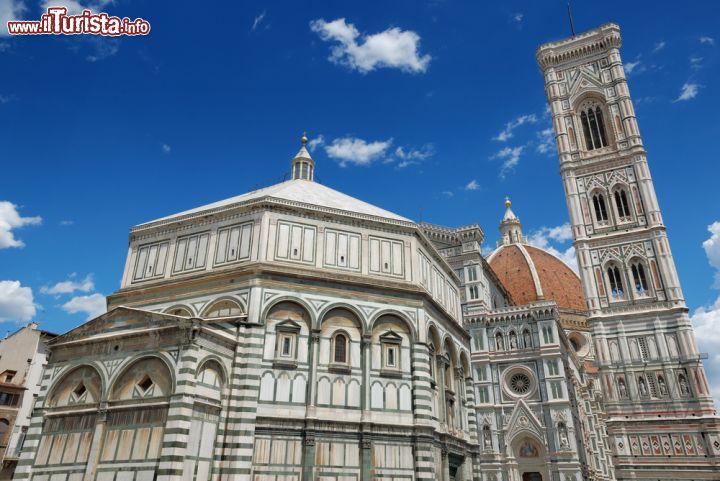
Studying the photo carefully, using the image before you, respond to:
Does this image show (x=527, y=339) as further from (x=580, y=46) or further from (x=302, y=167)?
(x=580, y=46)

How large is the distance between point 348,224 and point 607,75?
4839 cm

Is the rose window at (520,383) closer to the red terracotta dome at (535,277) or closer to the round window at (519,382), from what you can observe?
the round window at (519,382)

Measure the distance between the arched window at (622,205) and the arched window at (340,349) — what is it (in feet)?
138

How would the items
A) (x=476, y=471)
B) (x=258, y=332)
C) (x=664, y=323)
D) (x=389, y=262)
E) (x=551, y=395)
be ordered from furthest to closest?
1. (x=664, y=323)
2. (x=551, y=395)
3. (x=476, y=471)
4. (x=389, y=262)
5. (x=258, y=332)

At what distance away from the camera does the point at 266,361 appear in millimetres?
20156

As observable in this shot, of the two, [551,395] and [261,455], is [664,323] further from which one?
[261,455]

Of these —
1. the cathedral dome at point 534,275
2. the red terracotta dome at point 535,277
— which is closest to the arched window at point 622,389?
the cathedral dome at point 534,275

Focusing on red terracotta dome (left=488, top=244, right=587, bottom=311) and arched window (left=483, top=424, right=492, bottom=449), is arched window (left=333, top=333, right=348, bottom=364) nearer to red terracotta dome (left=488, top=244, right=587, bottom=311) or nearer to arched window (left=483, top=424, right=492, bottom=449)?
arched window (left=483, top=424, right=492, bottom=449)

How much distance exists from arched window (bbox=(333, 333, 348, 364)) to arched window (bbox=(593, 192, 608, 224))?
137 feet

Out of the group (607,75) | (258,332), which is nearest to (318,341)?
(258,332)

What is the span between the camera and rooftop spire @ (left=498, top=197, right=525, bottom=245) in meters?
98.0

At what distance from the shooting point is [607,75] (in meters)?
59.3

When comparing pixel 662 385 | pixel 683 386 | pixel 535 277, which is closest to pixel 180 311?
pixel 662 385

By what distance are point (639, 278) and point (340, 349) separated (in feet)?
131
